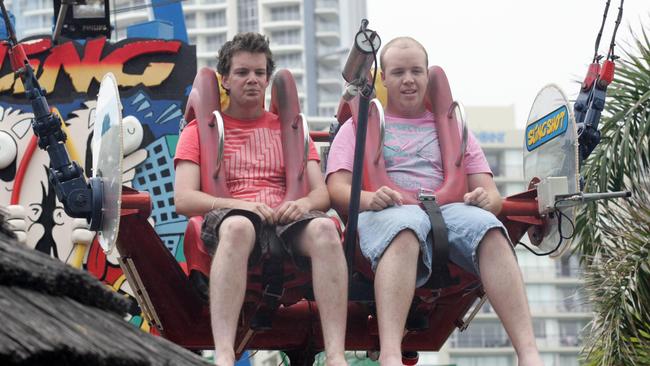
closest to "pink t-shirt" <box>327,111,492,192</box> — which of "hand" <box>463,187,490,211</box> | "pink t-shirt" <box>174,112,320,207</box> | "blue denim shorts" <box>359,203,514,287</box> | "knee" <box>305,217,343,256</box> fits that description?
"pink t-shirt" <box>174,112,320,207</box>

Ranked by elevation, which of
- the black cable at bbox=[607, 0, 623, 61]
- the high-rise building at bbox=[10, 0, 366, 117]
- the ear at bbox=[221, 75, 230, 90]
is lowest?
the high-rise building at bbox=[10, 0, 366, 117]

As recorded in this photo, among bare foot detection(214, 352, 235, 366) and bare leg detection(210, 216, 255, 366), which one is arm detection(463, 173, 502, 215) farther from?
bare foot detection(214, 352, 235, 366)

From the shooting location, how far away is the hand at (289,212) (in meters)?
8.20

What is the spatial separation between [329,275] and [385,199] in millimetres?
574

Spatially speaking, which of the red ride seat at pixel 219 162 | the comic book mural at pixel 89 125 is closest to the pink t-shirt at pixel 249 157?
the red ride seat at pixel 219 162

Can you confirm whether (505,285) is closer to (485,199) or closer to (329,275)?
(485,199)

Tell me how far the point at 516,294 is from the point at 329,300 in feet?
3.13

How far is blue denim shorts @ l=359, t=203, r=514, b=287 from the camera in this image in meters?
8.15

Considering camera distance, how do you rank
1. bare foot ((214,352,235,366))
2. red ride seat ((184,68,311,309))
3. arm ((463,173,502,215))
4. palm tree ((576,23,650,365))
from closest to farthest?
bare foot ((214,352,235,366)) < red ride seat ((184,68,311,309)) < arm ((463,173,502,215)) < palm tree ((576,23,650,365))

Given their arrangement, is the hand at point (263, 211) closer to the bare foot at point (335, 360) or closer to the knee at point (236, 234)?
the knee at point (236, 234)

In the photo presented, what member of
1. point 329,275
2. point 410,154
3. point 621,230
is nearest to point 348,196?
point 410,154

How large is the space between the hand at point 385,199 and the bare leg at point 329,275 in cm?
33

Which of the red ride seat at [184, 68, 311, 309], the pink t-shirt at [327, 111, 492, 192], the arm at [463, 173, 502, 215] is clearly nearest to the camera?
the red ride seat at [184, 68, 311, 309]

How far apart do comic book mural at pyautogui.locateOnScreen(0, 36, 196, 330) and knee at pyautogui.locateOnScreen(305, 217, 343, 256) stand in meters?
9.13
